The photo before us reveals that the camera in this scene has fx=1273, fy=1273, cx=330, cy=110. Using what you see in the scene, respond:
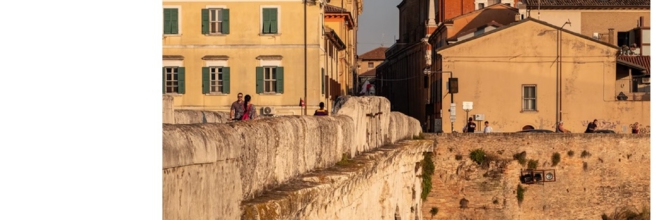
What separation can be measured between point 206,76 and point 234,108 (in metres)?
26.0

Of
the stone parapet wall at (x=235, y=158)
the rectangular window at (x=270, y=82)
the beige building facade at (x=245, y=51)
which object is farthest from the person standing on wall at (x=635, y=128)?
the stone parapet wall at (x=235, y=158)

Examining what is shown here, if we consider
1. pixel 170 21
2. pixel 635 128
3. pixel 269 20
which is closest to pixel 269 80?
pixel 269 20

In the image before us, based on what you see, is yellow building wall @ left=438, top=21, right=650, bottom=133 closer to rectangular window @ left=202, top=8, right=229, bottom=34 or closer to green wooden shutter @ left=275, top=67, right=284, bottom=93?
green wooden shutter @ left=275, top=67, right=284, bottom=93

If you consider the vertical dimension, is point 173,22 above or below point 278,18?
below

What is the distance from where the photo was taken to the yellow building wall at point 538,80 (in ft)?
156

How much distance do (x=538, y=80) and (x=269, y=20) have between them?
10948 mm

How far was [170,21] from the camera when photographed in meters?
43.9

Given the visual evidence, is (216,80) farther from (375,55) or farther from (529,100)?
(375,55)

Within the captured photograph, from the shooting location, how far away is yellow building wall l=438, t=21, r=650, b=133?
47500mm

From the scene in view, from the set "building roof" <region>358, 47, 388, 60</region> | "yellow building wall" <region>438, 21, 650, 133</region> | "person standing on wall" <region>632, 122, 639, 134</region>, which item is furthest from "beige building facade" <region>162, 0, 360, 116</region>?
"building roof" <region>358, 47, 388, 60</region>

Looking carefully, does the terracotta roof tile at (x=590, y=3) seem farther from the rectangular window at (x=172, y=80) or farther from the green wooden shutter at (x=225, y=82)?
the rectangular window at (x=172, y=80)
